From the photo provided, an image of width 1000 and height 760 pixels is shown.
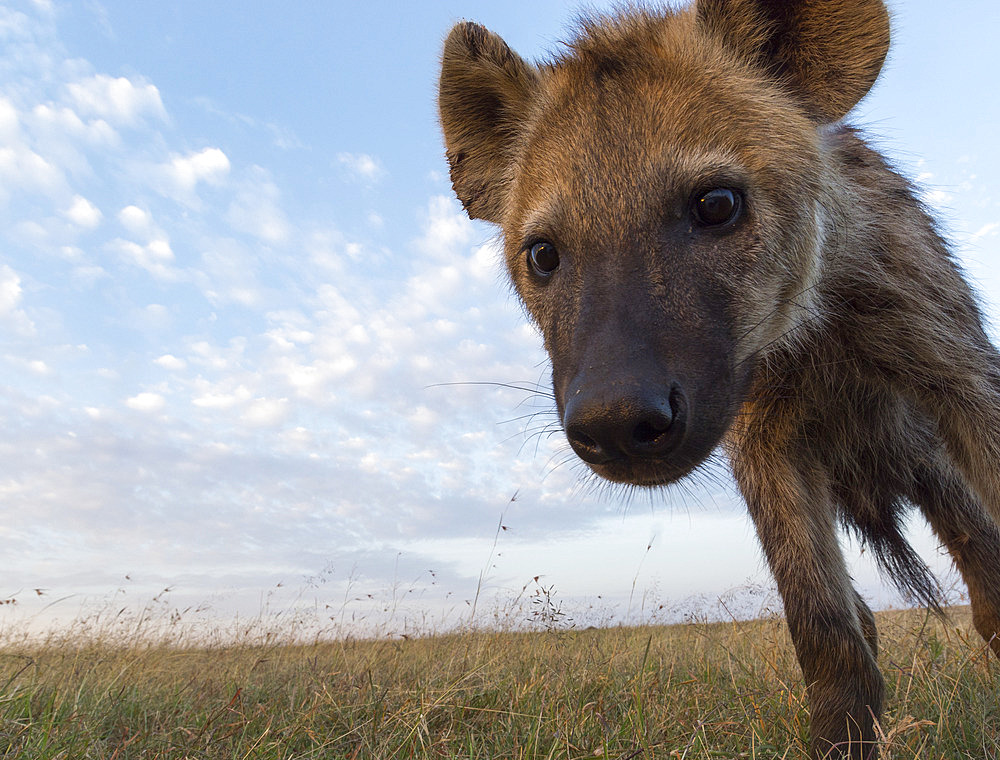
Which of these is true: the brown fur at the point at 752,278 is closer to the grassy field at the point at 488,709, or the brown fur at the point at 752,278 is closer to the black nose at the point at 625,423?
the black nose at the point at 625,423

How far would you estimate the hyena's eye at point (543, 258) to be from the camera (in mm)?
2576

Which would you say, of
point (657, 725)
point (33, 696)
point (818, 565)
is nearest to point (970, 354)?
point (818, 565)

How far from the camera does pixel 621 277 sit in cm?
218

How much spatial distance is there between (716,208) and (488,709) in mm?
1765

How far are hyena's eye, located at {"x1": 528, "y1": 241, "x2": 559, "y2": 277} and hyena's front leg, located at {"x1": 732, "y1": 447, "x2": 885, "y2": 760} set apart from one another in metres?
1.17

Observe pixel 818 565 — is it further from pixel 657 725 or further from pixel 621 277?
pixel 621 277

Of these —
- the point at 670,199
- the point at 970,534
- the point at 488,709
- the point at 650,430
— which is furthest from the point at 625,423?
the point at 970,534

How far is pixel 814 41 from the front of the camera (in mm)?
2709

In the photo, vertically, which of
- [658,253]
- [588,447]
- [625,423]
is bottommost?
[588,447]

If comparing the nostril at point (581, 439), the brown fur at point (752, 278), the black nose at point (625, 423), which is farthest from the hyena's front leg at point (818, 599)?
the nostril at point (581, 439)

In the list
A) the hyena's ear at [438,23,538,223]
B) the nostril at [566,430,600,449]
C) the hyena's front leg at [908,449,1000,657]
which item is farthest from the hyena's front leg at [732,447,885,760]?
the hyena's ear at [438,23,538,223]

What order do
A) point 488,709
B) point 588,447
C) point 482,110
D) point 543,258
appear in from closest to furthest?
point 588,447, point 488,709, point 543,258, point 482,110

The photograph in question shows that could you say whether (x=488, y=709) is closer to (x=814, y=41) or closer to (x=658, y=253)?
(x=658, y=253)

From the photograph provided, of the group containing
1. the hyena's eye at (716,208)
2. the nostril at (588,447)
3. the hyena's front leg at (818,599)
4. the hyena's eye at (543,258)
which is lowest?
the hyena's front leg at (818,599)
